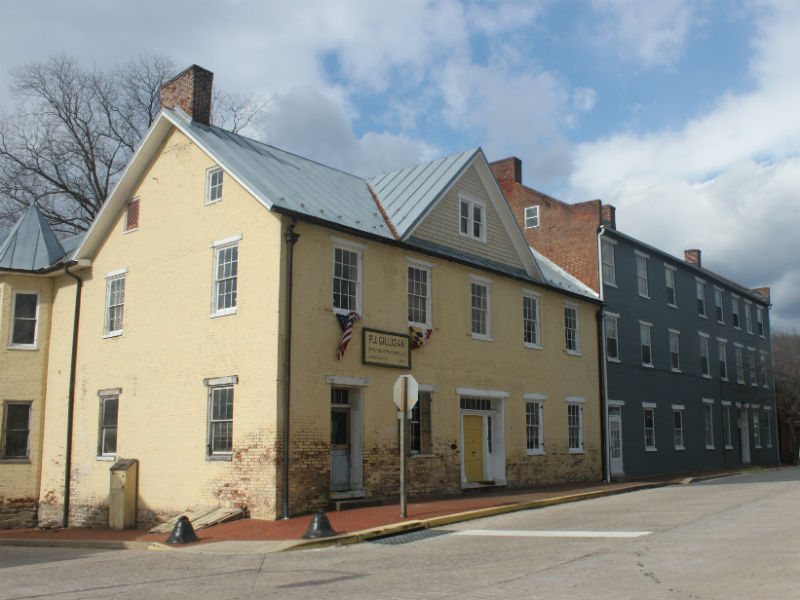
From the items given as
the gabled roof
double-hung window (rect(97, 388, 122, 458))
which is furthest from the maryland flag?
the gabled roof

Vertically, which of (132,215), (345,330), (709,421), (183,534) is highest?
(132,215)

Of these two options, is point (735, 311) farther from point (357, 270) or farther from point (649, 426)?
point (357, 270)

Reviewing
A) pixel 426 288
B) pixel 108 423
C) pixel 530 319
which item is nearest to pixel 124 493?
pixel 108 423

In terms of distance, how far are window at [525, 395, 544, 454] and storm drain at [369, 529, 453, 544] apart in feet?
31.1

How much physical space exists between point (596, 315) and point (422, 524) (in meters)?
15.0

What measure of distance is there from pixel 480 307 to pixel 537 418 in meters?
4.14

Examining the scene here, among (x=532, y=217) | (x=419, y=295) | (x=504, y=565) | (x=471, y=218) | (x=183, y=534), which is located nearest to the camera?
(x=504, y=565)

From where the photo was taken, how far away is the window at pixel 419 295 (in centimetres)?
1900

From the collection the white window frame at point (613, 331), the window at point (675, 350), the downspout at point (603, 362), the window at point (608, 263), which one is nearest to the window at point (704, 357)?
the window at point (675, 350)

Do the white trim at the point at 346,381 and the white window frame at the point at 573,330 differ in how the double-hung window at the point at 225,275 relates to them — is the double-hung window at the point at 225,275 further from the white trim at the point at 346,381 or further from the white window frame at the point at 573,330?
the white window frame at the point at 573,330

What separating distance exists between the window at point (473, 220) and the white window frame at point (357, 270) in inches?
178

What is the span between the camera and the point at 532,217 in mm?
30266

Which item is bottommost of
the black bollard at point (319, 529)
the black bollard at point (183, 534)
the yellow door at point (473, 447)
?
the black bollard at point (183, 534)

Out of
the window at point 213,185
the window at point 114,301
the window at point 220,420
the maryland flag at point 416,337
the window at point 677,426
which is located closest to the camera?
the window at point 220,420
